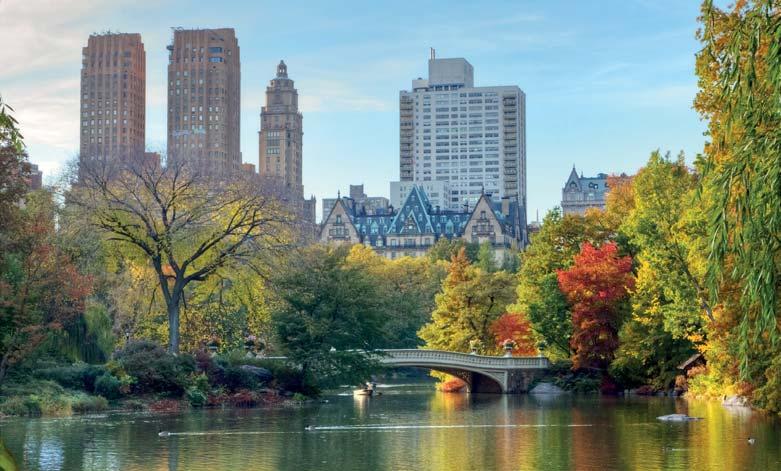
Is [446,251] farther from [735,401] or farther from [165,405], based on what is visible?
[165,405]

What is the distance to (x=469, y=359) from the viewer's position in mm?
65750

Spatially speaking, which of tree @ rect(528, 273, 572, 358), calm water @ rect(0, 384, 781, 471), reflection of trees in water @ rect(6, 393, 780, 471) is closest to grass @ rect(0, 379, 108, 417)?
calm water @ rect(0, 384, 781, 471)

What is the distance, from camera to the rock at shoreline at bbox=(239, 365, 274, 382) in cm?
5150

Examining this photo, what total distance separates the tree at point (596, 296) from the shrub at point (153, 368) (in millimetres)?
23650

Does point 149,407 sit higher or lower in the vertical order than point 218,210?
lower

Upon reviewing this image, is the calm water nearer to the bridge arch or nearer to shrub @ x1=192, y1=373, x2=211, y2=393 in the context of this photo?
shrub @ x1=192, y1=373, x2=211, y2=393

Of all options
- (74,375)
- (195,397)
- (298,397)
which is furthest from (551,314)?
(74,375)

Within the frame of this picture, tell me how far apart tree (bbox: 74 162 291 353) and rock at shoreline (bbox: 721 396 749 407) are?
20.7m

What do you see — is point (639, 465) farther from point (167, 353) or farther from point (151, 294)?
point (151, 294)

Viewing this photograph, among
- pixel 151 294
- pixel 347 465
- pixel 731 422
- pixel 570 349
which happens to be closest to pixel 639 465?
pixel 347 465

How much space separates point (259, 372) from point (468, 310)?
24.3 meters

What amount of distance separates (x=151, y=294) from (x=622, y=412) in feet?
76.7

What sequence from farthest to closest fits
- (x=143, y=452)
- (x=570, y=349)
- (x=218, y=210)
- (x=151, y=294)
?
(x=570, y=349)
(x=151, y=294)
(x=218, y=210)
(x=143, y=452)

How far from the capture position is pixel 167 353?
4909 centimetres
